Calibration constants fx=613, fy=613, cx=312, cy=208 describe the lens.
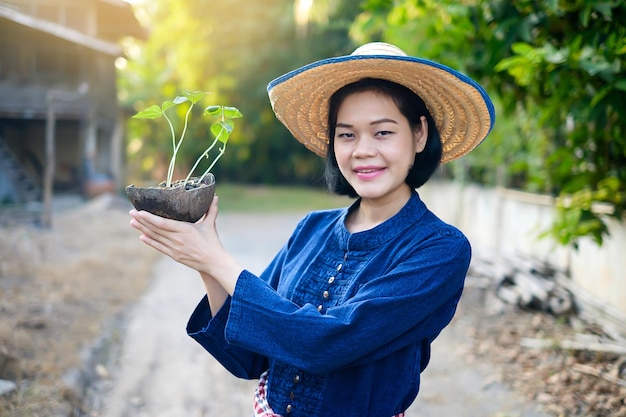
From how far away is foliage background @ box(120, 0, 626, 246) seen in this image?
9.06ft

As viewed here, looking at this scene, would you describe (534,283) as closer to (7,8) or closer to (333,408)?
(333,408)

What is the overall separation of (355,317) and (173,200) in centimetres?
52

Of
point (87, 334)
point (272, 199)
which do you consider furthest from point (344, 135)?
point (272, 199)

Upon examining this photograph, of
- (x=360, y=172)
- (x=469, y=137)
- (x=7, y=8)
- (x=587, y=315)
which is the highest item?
(x=7, y=8)

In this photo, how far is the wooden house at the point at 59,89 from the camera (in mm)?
13430

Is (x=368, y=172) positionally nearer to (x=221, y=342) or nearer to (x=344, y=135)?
(x=344, y=135)

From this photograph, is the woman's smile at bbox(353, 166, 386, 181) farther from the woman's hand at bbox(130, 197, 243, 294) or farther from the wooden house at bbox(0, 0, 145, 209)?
the wooden house at bbox(0, 0, 145, 209)

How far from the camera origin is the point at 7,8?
33.5ft

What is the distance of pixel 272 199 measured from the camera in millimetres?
22891

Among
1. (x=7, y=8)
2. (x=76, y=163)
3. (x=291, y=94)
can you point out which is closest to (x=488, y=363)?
(x=291, y=94)

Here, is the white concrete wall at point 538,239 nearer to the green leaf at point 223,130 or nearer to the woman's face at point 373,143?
the woman's face at point 373,143

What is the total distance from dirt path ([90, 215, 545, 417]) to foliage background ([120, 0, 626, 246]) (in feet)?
4.00

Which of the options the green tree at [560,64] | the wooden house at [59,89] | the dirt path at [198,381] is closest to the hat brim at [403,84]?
the green tree at [560,64]

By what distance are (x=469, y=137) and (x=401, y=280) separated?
2.14ft
